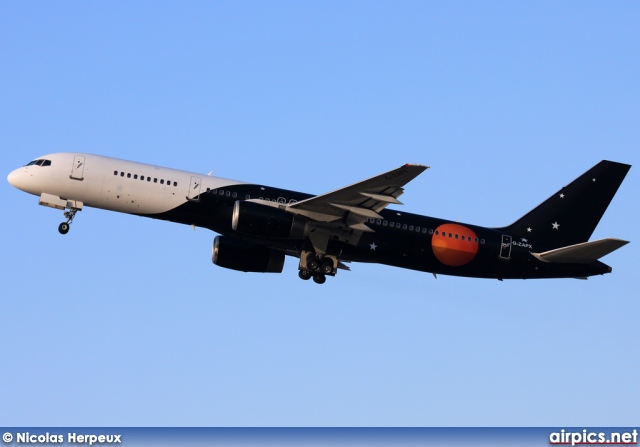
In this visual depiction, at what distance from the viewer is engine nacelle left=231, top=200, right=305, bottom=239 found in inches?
1930

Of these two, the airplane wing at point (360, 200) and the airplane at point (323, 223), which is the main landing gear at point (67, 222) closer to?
the airplane at point (323, 223)

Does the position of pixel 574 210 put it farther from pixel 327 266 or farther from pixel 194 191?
pixel 194 191

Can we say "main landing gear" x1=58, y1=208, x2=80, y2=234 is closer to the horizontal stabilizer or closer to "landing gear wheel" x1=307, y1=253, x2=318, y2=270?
"landing gear wheel" x1=307, y1=253, x2=318, y2=270

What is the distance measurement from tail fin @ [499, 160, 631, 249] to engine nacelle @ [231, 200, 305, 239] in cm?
1182

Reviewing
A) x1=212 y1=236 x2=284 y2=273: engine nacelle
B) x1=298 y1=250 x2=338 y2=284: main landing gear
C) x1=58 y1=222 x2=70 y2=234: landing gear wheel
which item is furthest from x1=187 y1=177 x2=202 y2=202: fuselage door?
x1=58 y1=222 x2=70 y2=234: landing gear wheel

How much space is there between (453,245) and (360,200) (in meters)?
6.15

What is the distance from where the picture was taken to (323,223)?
50625 millimetres

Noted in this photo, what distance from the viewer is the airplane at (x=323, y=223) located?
4981cm

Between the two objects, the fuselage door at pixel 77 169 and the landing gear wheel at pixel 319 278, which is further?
the landing gear wheel at pixel 319 278

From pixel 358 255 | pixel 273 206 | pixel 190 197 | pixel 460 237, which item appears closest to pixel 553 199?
pixel 460 237

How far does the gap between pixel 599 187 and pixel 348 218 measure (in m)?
14.1

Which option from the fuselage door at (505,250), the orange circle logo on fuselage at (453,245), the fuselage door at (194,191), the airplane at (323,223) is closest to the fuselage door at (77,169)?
the airplane at (323,223)

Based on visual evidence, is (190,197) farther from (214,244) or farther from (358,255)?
(358,255)

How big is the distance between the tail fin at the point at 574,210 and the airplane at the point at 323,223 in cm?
5
